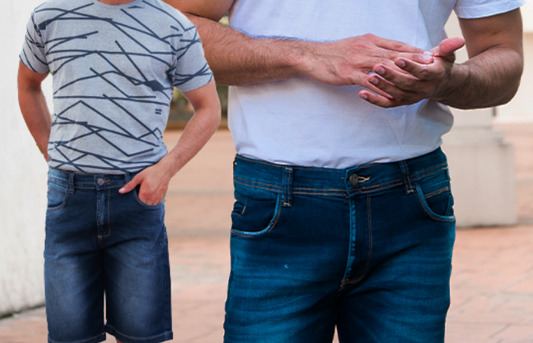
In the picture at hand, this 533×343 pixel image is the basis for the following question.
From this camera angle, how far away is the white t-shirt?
59.4 inches

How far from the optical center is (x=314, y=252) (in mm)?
1505

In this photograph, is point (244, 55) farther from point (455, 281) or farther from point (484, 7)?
point (455, 281)

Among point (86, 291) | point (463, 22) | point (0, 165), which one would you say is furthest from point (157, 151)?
point (0, 165)

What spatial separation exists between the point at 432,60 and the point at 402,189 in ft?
1.01

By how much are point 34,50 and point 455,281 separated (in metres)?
4.30

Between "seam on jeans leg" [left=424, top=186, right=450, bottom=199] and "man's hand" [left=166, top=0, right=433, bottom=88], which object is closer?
"man's hand" [left=166, top=0, right=433, bottom=88]

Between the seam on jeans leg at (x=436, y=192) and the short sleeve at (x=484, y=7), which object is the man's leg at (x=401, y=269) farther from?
the short sleeve at (x=484, y=7)

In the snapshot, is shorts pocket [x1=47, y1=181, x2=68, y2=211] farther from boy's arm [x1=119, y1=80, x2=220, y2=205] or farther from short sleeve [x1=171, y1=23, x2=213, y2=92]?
short sleeve [x1=171, y1=23, x2=213, y2=92]

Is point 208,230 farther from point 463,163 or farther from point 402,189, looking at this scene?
point 402,189

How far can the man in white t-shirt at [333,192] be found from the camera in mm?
1503

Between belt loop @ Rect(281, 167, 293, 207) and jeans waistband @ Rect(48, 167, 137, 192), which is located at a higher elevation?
belt loop @ Rect(281, 167, 293, 207)

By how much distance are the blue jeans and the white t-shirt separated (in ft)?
0.11

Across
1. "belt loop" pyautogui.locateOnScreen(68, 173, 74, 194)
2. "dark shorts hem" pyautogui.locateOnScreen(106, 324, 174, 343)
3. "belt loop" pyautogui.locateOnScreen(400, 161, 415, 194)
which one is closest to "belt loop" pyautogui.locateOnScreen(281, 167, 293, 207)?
"belt loop" pyautogui.locateOnScreen(400, 161, 415, 194)

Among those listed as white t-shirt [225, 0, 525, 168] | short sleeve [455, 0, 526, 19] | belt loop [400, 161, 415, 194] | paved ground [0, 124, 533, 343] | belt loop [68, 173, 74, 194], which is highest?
Answer: short sleeve [455, 0, 526, 19]
